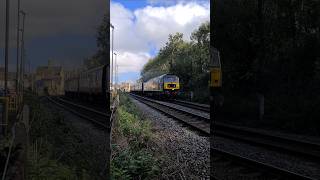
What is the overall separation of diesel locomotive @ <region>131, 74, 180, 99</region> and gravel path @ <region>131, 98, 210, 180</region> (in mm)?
651

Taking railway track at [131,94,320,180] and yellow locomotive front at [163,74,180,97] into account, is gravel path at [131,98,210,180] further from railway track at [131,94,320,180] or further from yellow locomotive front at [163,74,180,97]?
yellow locomotive front at [163,74,180,97]

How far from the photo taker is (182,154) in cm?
449

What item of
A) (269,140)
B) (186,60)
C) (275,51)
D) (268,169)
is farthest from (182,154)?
(275,51)

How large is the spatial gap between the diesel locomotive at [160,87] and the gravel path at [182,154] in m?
0.65

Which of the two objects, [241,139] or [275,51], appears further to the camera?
[275,51]

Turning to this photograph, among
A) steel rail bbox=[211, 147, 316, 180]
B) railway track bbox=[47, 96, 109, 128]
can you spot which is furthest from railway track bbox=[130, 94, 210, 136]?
steel rail bbox=[211, 147, 316, 180]

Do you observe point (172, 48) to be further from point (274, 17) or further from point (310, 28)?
point (310, 28)

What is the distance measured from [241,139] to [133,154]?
6.70 metres

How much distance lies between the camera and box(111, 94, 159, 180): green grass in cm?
425

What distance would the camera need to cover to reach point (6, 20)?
502 cm

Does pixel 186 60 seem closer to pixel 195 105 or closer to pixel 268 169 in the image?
pixel 195 105

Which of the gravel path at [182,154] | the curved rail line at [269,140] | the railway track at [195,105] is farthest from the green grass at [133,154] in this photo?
the curved rail line at [269,140]

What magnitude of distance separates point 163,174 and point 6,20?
A: 256 centimetres

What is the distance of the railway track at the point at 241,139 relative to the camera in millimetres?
5324
